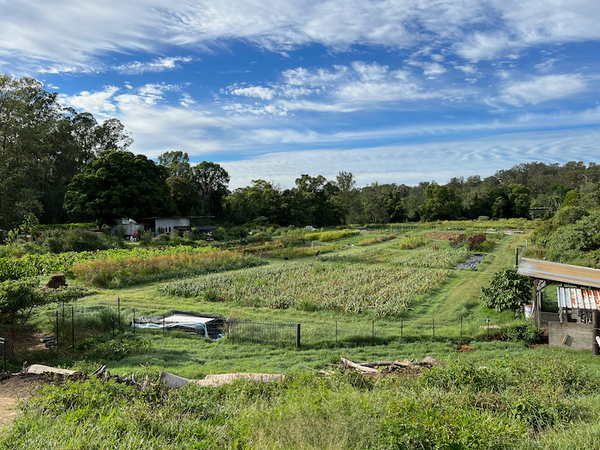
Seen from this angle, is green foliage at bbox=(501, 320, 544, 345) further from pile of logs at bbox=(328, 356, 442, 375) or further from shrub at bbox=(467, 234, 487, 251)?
shrub at bbox=(467, 234, 487, 251)

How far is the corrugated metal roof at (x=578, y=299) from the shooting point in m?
10.2

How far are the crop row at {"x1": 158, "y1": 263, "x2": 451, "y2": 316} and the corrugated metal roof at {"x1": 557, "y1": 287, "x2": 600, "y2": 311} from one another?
4.83m

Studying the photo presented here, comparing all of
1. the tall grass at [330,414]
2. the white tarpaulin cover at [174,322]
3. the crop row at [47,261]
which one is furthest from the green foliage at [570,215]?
the white tarpaulin cover at [174,322]

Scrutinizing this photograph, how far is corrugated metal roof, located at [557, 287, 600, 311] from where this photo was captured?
10.2 metres

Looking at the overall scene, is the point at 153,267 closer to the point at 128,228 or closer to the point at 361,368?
the point at 361,368

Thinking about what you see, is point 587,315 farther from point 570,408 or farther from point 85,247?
point 85,247

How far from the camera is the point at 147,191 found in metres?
45.1

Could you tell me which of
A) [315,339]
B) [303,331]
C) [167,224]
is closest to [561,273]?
[315,339]

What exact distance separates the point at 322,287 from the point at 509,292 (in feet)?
24.2

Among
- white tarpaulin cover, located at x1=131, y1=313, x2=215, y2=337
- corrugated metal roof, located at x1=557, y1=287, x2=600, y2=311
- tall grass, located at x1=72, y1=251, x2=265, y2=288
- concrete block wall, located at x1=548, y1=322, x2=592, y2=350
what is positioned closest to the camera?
concrete block wall, located at x1=548, y1=322, x2=592, y2=350

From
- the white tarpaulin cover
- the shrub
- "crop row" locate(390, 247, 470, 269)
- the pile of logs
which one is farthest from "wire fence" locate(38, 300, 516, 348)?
the shrub

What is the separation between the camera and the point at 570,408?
5.22 meters

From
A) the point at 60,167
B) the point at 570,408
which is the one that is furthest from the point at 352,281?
the point at 60,167

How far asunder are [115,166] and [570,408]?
46113 mm
